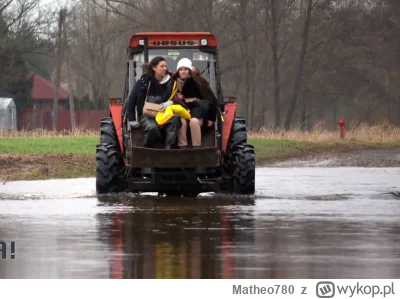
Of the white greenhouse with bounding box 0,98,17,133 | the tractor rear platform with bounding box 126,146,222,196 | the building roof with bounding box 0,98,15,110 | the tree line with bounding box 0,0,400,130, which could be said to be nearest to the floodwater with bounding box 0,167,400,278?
the tractor rear platform with bounding box 126,146,222,196

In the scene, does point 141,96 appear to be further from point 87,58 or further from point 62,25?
point 87,58

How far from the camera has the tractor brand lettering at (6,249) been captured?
38.6ft

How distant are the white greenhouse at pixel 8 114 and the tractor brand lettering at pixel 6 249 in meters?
68.9

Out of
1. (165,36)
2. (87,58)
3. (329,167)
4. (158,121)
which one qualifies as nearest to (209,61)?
(165,36)

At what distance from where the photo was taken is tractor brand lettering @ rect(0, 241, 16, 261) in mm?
11778

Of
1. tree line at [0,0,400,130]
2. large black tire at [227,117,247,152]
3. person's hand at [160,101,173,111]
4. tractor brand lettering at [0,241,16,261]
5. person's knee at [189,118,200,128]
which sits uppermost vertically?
tree line at [0,0,400,130]

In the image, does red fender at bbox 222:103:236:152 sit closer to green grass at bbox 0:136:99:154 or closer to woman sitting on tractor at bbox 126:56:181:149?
woman sitting on tractor at bbox 126:56:181:149

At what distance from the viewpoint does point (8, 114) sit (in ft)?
274

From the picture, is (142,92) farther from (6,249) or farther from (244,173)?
(6,249)

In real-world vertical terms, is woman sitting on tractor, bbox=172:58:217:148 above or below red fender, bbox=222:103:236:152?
above

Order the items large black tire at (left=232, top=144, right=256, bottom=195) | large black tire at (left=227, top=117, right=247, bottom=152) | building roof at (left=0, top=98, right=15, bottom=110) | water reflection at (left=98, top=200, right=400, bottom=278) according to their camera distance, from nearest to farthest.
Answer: water reflection at (left=98, top=200, right=400, bottom=278)
large black tire at (left=232, top=144, right=256, bottom=195)
large black tire at (left=227, top=117, right=247, bottom=152)
building roof at (left=0, top=98, right=15, bottom=110)

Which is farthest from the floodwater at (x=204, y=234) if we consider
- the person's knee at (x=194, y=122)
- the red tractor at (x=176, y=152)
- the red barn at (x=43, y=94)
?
the red barn at (x=43, y=94)

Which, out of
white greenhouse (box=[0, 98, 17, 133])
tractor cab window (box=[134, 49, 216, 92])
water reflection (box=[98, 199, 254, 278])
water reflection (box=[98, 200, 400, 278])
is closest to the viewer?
water reflection (box=[98, 200, 400, 278])

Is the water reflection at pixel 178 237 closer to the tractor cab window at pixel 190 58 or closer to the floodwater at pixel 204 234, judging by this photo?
the floodwater at pixel 204 234
